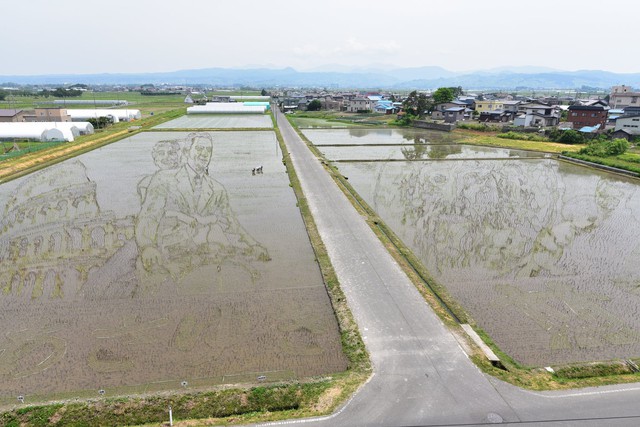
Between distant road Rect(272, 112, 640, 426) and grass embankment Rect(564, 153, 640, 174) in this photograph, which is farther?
grass embankment Rect(564, 153, 640, 174)

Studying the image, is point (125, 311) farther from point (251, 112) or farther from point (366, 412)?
point (251, 112)

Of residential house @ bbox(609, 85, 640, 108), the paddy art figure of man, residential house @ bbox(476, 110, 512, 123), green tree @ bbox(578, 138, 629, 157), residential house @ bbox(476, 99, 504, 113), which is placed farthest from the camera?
residential house @ bbox(476, 99, 504, 113)

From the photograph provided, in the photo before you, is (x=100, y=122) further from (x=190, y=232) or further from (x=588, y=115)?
(x=588, y=115)

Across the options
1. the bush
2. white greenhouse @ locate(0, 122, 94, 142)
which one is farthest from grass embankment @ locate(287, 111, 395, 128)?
white greenhouse @ locate(0, 122, 94, 142)

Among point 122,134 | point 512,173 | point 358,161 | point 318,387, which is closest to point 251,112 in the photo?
point 122,134

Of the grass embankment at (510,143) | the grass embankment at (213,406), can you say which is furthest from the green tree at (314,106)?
the grass embankment at (213,406)

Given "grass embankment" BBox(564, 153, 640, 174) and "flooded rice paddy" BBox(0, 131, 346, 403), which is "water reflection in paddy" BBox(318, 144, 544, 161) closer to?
"grass embankment" BBox(564, 153, 640, 174)
